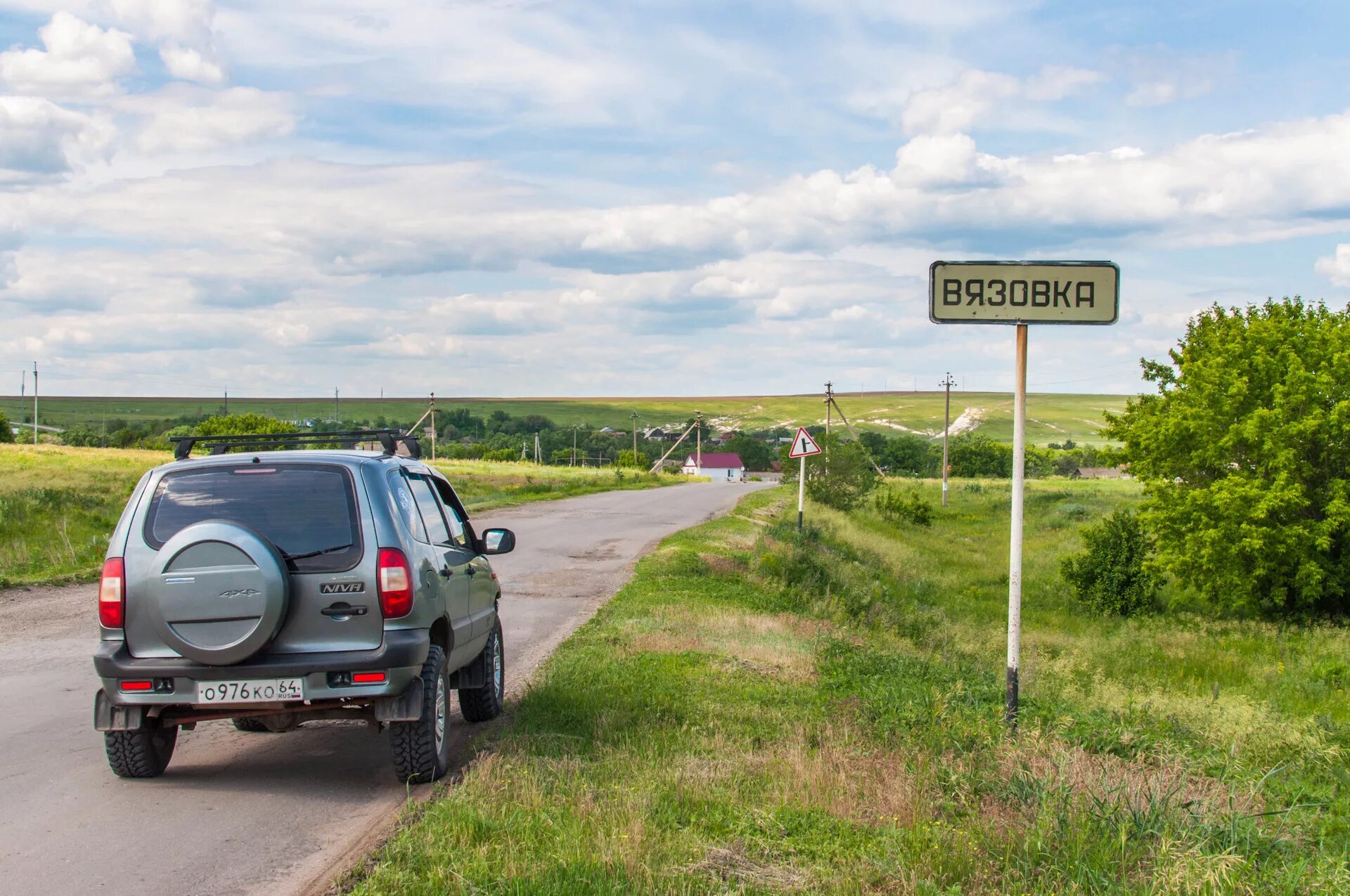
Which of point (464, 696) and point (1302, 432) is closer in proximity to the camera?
point (464, 696)

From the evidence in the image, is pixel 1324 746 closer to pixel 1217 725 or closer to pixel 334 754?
pixel 1217 725

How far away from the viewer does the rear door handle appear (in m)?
5.72

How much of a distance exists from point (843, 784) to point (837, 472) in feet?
117

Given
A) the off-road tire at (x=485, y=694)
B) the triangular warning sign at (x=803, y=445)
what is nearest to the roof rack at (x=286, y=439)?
the off-road tire at (x=485, y=694)

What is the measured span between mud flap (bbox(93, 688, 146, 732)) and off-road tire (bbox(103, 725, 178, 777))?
0.14 meters

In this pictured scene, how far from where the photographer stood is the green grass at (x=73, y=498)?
669 inches

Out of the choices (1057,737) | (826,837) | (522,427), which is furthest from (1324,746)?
(522,427)

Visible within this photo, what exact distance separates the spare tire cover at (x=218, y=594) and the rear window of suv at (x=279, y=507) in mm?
219

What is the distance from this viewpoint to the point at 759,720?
7430 millimetres

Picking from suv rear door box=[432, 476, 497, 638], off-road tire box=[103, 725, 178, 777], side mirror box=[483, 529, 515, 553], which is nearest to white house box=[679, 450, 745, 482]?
suv rear door box=[432, 476, 497, 638]

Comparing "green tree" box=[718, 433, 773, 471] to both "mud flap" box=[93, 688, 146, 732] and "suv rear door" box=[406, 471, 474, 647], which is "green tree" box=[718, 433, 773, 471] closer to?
"suv rear door" box=[406, 471, 474, 647]

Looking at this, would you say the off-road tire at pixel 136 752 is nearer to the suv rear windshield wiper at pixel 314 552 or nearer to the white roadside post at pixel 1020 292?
the suv rear windshield wiper at pixel 314 552

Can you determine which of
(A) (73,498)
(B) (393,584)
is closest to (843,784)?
(B) (393,584)

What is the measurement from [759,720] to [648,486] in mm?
56925
